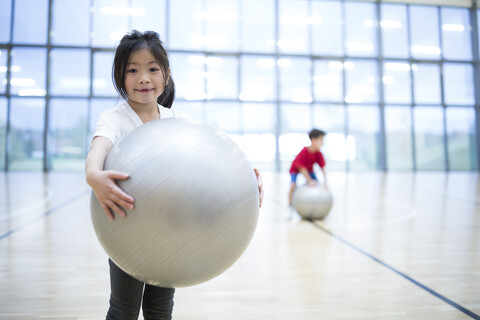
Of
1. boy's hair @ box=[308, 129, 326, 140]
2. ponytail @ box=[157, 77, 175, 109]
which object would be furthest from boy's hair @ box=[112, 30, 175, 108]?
boy's hair @ box=[308, 129, 326, 140]

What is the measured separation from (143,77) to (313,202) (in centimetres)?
342

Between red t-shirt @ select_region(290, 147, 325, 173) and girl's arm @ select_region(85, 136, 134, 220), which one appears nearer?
girl's arm @ select_region(85, 136, 134, 220)

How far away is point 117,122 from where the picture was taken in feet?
4.53

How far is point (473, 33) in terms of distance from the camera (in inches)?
566

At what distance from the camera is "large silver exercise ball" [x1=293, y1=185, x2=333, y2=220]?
443 centimetres

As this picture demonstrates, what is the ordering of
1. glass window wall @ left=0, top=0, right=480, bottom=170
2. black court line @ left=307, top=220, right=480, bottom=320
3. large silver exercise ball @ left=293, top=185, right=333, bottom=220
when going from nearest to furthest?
black court line @ left=307, top=220, right=480, bottom=320 → large silver exercise ball @ left=293, top=185, right=333, bottom=220 → glass window wall @ left=0, top=0, right=480, bottom=170

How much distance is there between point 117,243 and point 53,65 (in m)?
13.1

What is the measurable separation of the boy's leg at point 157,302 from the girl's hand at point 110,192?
0.48 meters

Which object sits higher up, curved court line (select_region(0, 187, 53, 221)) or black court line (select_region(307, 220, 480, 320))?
curved court line (select_region(0, 187, 53, 221))

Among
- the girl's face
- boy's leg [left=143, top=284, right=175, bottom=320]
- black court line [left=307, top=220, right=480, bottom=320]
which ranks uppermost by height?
the girl's face

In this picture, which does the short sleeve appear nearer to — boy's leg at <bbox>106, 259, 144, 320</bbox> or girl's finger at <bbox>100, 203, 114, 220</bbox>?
girl's finger at <bbox>100, 203, 114, 220</bbox>

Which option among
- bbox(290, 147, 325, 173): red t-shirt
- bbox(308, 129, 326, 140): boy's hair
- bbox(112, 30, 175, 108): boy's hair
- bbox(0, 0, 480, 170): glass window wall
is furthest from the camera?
bbox(0, 0, 480, 170): glass window wall

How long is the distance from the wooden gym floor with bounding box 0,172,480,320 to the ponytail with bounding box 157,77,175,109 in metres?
1.05

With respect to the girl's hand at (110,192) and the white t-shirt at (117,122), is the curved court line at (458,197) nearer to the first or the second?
the white t-shirt at (117,122)
